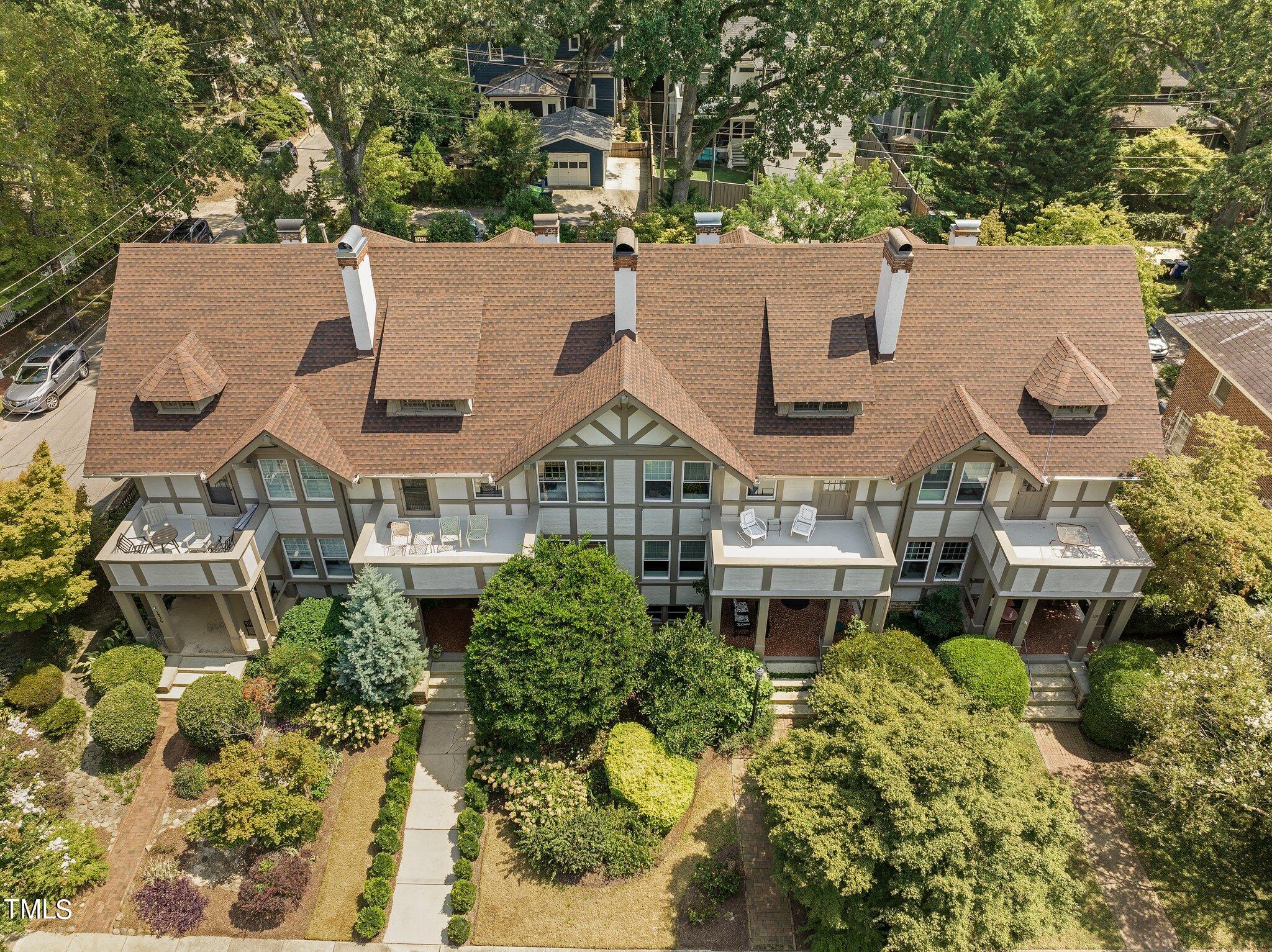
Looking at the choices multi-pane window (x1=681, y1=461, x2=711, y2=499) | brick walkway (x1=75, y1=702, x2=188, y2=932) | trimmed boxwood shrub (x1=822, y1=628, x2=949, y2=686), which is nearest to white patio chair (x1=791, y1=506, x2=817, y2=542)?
multi-pane window (x1=681, y1=461, x2=711, y2=499)

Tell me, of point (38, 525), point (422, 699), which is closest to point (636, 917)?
point (422, 699)

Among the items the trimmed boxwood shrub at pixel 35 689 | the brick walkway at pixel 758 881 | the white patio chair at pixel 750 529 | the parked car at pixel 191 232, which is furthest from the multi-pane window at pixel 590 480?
the parked car at pixel 191 232

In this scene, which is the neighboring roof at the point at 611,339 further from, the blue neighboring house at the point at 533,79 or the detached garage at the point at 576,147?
the blue neighboring house at the point at 533,79

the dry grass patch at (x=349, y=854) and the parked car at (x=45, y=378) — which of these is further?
the parked car at (x=45, y=378)

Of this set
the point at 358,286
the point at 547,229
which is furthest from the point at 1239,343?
the point at 358,286

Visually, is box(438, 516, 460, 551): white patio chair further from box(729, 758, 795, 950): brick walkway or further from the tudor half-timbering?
box(729, 758, 795, 950): brick walkway

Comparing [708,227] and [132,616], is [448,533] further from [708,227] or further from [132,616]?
[708,227]
